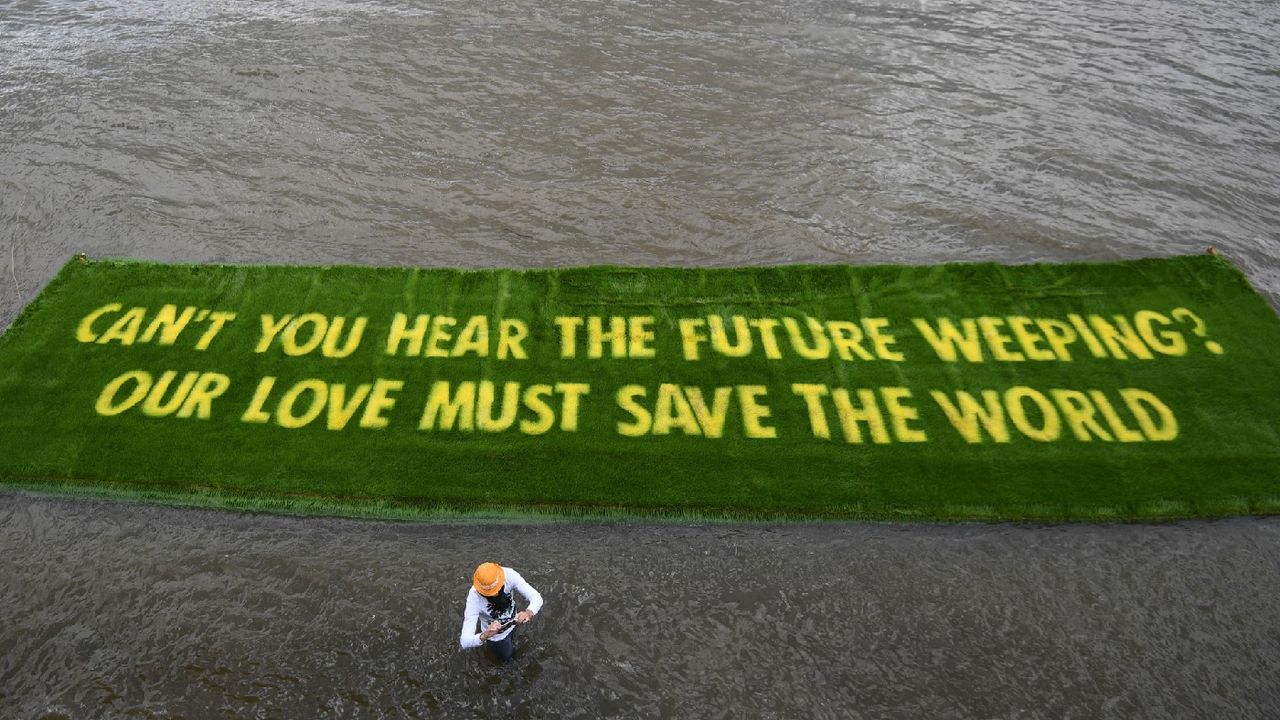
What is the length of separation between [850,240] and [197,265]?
528 cm

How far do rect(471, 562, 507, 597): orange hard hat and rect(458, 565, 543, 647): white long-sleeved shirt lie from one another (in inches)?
3.3

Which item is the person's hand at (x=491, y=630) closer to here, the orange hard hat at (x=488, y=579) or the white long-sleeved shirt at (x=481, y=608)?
the white long-sleeved shirt at (x=481, y=608)

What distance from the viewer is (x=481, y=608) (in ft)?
11.3

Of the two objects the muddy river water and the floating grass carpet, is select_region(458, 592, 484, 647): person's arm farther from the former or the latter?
the floating grass carpet

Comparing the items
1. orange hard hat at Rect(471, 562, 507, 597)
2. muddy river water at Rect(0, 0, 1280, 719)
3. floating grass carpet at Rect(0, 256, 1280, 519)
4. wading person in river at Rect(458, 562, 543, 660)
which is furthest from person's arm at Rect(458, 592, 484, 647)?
floating grass carpet at Rect(0, 256, 1280, 519)

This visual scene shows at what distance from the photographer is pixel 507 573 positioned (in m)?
3.49

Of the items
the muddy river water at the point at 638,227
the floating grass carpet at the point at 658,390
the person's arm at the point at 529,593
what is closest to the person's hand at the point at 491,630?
the person's arm at the point at 529,593

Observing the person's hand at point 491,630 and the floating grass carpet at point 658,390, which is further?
the floating grass carpet at point 658,390

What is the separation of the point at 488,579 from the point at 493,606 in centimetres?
23

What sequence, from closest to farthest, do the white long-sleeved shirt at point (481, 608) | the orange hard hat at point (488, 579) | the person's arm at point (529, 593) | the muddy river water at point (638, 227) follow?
the orange hard hat at point (488, 579), the white long-sleeved shirt at point (481, 608), the person's arm at point (529, 593), the muddy river water at point (638, 227)

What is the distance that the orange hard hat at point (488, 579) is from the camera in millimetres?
3242

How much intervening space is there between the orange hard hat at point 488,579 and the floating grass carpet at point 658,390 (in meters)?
1.19

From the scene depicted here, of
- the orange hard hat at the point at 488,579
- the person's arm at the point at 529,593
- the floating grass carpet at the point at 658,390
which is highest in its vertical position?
the orange hard hat at the point at 488,579

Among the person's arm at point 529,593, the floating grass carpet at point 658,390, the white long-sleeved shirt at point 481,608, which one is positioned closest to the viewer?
the white long-sleeved shirt at point 481,608
